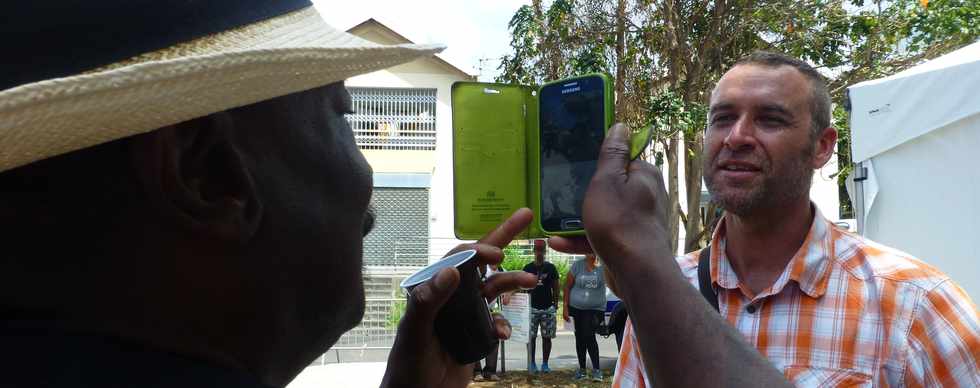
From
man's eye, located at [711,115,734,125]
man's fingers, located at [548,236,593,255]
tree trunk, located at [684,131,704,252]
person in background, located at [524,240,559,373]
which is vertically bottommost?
person in background, located at [524,240,559,373]

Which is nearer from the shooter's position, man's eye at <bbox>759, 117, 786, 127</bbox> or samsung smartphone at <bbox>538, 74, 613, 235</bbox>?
samsung smartphone at <bbox>538, 74, 613, 235</bbox>

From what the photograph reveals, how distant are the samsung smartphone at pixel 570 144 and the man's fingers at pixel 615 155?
14.0 inches

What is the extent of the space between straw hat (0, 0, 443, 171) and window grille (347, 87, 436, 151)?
19.3m

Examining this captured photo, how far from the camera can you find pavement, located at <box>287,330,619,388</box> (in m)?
8.41

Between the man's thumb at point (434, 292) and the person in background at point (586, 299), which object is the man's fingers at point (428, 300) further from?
the person in background at point (586, 299)

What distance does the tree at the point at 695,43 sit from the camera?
10281 mm

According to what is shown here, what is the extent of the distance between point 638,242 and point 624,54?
33.8ft

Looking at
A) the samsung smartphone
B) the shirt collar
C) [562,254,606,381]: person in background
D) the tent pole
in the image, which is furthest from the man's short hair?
[562,254,606,381]: person in background

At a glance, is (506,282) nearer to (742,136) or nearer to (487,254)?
(487,254)

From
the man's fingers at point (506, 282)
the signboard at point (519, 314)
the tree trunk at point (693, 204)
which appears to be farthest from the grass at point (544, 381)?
the man's fingers at point (506, 282)

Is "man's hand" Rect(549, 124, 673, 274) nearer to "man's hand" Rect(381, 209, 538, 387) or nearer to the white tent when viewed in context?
"man's hand" Rect(381, 209, 538, 387)

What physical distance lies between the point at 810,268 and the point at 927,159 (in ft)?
10.4

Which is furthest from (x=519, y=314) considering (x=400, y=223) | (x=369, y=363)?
(x=400, y=223)

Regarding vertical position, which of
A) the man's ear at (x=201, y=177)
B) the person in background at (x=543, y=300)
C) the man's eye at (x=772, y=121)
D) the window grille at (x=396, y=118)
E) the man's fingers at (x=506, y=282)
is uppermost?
the window grille at (x=396, y=118)
